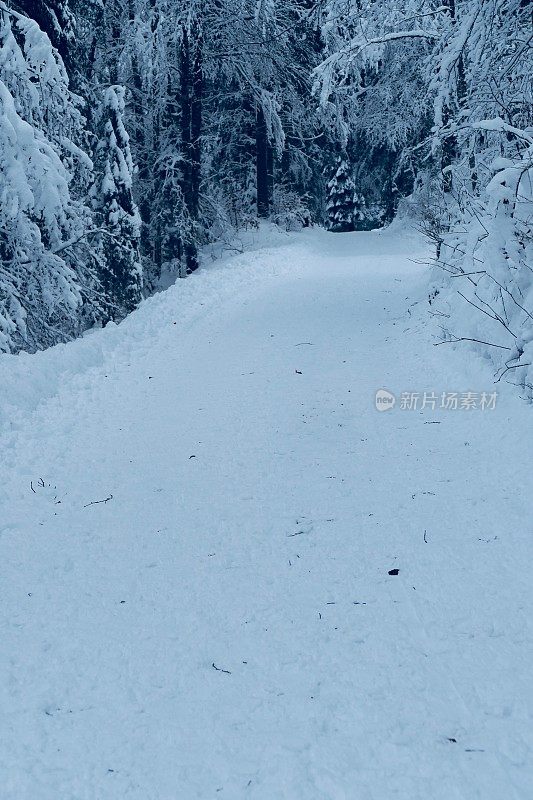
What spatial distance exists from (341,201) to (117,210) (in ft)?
76.0

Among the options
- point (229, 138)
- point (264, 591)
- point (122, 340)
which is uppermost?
point (229, 138)

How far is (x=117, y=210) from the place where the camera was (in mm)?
14703

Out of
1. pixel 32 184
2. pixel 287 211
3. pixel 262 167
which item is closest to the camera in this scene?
pixel 32 184

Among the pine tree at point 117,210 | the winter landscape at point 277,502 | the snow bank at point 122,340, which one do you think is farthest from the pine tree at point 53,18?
the snow bank at point 122,340

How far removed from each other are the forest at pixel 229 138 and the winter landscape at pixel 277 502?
0.25ft

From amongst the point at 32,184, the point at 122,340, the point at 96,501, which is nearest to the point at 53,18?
the point at 32,184

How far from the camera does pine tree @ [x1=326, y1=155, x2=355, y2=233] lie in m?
35.0

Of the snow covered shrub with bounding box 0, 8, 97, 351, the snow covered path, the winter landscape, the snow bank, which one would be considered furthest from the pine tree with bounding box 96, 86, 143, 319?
the snow covered path

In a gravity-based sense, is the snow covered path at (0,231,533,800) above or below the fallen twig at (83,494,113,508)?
above

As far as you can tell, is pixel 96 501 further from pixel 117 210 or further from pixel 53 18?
pixel 117 210

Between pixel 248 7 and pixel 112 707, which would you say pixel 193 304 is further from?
pixel 248 7

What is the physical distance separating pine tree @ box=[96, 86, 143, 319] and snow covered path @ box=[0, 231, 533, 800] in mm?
8620

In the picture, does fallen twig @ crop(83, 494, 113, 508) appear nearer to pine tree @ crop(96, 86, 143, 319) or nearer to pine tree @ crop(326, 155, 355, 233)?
pine tree @ crop(96, 86, 143, 319)

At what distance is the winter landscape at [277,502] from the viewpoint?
7.59ft
